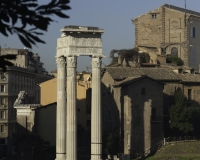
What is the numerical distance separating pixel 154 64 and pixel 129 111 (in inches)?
379

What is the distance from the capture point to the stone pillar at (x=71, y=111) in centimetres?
3144

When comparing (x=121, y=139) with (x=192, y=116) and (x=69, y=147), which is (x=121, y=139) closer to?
(x=192, y=116)

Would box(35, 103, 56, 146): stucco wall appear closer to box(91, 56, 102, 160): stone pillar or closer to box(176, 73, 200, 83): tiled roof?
box(176, 73, 200, 83): tiled roof

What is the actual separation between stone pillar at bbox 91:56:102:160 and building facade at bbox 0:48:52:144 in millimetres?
18904

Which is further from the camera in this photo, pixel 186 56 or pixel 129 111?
pixel 186 56

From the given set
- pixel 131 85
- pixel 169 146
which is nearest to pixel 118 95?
pixel 131 85

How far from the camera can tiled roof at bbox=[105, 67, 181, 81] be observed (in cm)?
4375

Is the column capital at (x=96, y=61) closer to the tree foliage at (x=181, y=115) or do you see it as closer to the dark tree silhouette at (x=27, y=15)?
the tree foliage at (x=181, y=115)

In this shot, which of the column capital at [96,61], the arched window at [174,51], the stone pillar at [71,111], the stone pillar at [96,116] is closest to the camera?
the stone pillar at [71,111]

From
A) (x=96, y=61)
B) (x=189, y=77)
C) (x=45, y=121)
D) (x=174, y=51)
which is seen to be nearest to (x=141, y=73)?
(x=189, y=77)

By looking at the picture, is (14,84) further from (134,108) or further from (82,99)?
(134,108)

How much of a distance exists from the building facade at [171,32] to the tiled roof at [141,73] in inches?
447

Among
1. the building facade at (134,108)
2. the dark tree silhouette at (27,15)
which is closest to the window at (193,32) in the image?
the building facade at (134,108)

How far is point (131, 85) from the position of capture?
41.3 m
